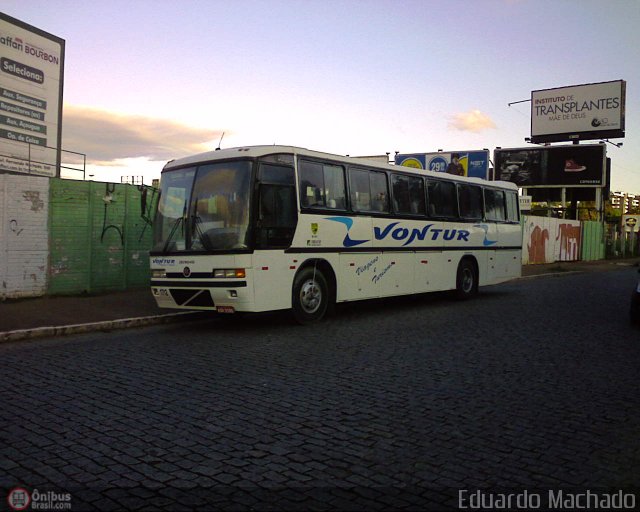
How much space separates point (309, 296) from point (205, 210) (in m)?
2.44

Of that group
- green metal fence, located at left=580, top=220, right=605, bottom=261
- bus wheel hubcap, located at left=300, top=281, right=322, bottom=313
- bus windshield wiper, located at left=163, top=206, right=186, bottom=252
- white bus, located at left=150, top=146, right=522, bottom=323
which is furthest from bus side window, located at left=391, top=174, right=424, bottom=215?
green metal fence, located at left=580, top=220, right=605, bottom=261

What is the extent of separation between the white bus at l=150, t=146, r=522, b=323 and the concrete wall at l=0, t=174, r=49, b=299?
3761mm

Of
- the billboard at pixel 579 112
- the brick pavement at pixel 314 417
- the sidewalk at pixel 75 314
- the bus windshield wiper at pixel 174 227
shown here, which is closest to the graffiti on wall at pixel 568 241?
the billboard at pixel 579 112

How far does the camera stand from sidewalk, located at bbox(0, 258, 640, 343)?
33.0 feet

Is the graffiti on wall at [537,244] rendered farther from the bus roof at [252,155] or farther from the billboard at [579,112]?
the bus roof at [252,155]

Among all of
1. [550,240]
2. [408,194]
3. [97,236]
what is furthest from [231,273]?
[550,240]

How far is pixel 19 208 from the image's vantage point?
43.4ft

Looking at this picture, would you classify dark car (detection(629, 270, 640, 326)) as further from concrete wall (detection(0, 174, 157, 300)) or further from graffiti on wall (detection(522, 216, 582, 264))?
graffiti on wall (detection(522, 216, 582, 264))

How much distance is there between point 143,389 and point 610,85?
197 ft

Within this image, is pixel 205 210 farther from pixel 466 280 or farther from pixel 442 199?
pixel 466 280

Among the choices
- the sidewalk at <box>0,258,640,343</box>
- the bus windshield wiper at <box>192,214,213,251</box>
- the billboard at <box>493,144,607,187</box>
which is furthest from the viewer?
the billboard at <box>493,144,607,187</box>

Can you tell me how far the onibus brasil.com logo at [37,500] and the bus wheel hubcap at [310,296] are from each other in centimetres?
764

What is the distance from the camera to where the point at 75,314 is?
11.5 metres

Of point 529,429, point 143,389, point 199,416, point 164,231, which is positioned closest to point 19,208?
point 164,231
